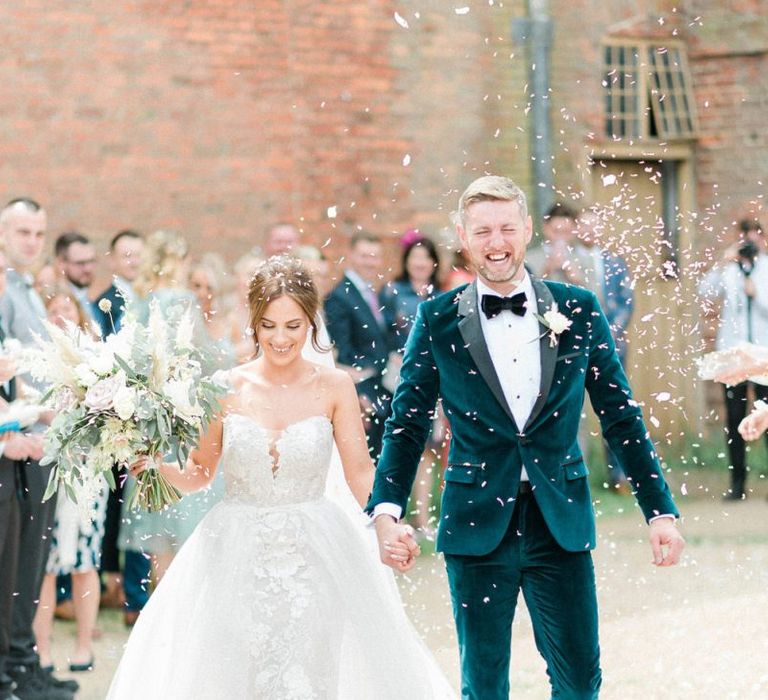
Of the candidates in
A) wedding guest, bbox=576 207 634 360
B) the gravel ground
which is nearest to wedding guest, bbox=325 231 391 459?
the gravel ground

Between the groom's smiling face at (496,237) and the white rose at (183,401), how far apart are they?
3.13ft

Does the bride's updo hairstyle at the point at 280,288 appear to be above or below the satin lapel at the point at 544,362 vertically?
above

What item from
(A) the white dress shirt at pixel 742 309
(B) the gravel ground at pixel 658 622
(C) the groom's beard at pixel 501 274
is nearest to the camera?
(C) the groom's beard at pixel 501 274

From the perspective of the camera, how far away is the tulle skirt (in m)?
4.56

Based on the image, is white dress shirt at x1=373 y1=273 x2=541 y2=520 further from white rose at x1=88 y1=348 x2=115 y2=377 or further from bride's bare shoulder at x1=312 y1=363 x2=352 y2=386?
white rose at x1=88 y1=348 x2=115 y2=377

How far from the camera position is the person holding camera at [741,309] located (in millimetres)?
10328

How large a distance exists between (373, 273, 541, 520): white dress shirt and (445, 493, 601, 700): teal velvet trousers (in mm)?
195

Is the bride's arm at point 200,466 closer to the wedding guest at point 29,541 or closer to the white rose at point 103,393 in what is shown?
the white rose at point 103,393

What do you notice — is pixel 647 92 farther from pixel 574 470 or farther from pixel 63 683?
pixel 574 470

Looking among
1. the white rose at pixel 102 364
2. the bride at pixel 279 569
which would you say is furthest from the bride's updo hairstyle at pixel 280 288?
the white rose at pixel 102 364

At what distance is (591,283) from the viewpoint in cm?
1005

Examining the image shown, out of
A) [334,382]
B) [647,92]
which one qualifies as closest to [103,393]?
[334,382]

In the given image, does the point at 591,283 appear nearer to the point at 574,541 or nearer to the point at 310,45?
the point at 310,45

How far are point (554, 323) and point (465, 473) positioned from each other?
481 millimetres
